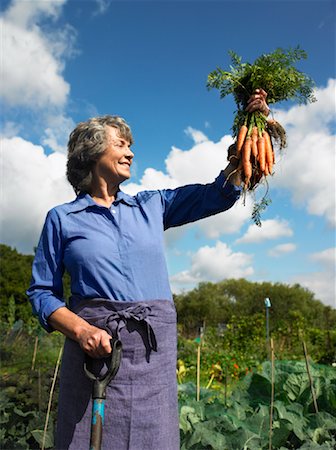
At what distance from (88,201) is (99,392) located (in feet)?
2.23

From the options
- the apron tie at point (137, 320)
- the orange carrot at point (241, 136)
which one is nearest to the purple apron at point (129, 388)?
the apron tie at point (137, 320)

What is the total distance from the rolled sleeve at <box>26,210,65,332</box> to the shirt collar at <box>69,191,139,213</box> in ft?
0.26

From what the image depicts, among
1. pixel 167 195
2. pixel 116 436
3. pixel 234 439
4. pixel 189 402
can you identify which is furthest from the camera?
pixel 189 402

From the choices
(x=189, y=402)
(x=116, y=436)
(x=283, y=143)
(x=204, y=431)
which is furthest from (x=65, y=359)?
(x=189, y=402)

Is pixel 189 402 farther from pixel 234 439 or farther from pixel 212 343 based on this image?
pixel 212 343

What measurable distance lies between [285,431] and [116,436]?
1415mm

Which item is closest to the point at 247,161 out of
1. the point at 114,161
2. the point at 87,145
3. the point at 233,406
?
the point at 114,161

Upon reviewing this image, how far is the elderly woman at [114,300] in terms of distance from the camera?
1587 millimetres

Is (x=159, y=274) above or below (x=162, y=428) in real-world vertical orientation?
above

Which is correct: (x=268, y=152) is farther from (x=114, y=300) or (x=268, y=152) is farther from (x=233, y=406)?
(x=233, y=406)

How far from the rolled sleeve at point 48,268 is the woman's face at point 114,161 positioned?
0.81 feet

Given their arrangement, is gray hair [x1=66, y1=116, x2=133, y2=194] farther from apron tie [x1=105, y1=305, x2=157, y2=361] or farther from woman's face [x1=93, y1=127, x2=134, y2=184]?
apron tie [x1=105, y1=305, x2=157, y2=361]

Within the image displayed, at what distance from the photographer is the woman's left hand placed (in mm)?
1953

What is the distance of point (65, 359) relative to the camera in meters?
1.70
